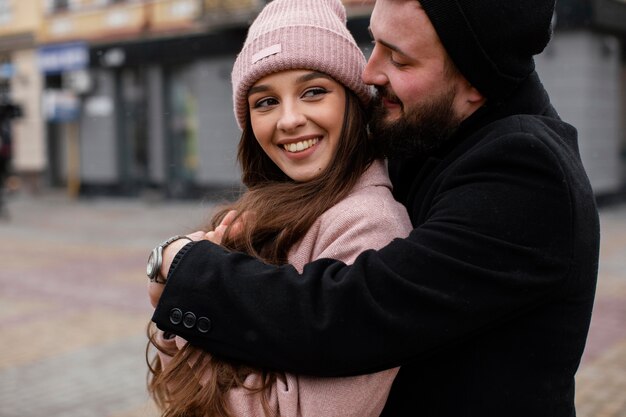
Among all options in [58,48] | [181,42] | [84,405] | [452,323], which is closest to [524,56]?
[452,323]

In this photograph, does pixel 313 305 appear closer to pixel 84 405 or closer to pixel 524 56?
pixel 524 56

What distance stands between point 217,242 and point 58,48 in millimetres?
21665

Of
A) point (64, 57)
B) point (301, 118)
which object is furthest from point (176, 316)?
point (64, 57)

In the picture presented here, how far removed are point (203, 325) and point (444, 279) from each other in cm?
48

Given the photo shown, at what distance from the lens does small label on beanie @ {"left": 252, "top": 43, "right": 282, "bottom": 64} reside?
5.60 feet

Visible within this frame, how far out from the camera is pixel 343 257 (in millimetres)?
1504

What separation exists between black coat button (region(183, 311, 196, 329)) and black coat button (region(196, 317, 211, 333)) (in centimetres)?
1

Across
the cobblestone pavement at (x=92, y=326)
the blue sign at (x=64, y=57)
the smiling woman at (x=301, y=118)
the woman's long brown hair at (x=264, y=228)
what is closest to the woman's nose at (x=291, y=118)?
the smiling woman at (x=301, y=118)

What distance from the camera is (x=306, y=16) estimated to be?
1.79 metres

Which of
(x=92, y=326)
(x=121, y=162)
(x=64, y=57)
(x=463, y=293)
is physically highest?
(x=463, y=293)

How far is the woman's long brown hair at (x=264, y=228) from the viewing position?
4.97 ft

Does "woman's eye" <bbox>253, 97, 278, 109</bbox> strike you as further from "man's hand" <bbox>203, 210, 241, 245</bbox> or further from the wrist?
the wrist

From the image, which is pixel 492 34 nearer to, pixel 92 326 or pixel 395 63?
pixel 395 63

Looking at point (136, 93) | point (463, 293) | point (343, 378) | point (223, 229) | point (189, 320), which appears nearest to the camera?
point (463, 293)
